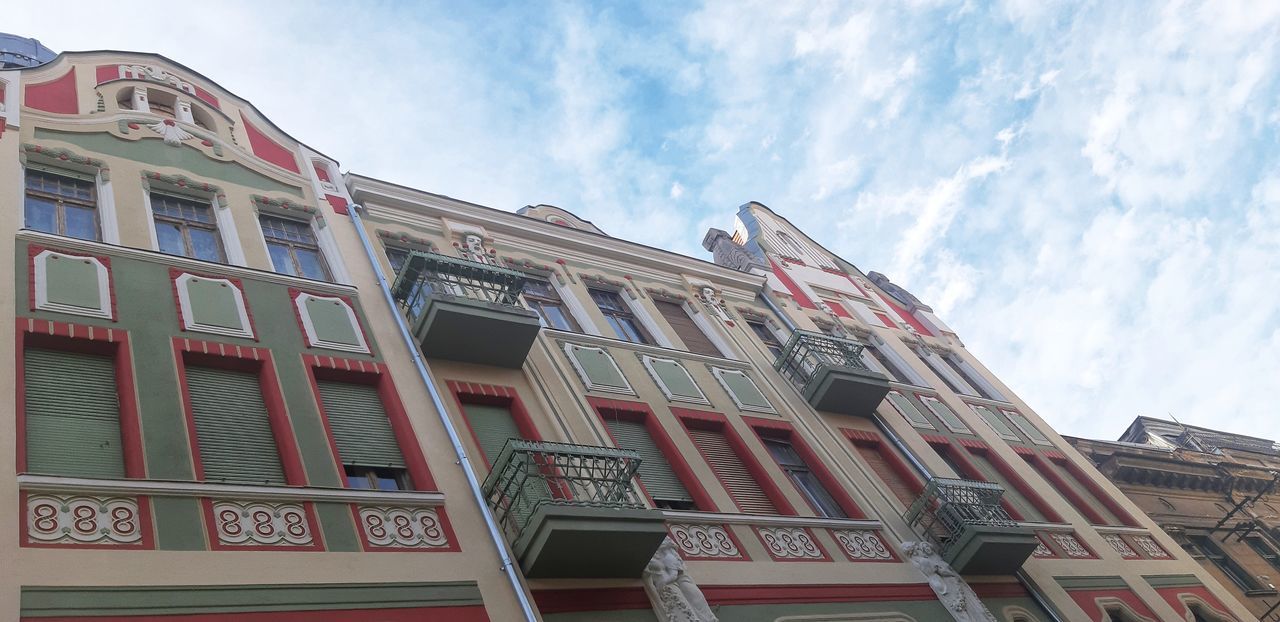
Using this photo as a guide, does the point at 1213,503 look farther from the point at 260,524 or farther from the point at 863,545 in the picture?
the point at 260,524

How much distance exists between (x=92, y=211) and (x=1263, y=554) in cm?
2981

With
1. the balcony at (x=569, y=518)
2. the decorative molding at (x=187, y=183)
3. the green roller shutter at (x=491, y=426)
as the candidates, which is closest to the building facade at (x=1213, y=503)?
the green roller shutter at (x=491, y=426)

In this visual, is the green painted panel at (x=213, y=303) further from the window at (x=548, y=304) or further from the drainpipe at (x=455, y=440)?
the window at (x=548, y=304)

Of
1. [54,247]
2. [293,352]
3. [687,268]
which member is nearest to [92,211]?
[54,247]

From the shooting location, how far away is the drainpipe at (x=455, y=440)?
406 inches

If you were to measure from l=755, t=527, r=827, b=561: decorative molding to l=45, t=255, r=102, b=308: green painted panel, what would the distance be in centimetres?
957

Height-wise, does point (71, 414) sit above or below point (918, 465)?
above

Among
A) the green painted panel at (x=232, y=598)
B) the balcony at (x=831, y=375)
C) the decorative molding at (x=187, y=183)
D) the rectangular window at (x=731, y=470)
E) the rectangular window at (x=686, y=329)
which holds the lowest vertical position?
the green painted panel at (x=232, y=598)

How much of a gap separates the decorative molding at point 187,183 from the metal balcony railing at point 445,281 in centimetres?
347

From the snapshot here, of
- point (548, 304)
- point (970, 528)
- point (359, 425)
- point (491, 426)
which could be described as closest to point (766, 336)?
point (548, 304)

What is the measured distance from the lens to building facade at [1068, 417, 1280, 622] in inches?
975

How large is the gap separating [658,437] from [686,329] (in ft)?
17.1

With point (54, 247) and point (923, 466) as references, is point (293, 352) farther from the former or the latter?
→ point (923, 466)

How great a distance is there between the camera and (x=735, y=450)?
16.3 m
